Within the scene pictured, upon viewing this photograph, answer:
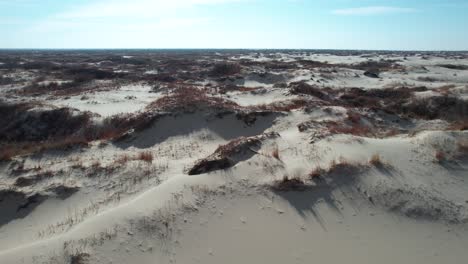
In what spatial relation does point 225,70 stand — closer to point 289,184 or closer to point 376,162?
point 376,162

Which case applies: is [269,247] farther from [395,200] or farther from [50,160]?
[50,160]

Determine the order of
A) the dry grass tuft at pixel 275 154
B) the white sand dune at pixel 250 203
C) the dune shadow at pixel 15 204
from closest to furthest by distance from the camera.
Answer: the white sand dune at pixel 250 203 < the dune shadow at pixel 15 204 < the dry grass tuft at pixel 275 154

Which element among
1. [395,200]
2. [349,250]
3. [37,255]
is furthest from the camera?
[395,200]

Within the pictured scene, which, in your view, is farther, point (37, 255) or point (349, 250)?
point (349, 250)

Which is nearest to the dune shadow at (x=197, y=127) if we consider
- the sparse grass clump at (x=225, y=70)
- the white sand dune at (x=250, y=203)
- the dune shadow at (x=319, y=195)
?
the white sand dune at (x=250, y=203)

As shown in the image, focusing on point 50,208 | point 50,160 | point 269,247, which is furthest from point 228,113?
point 269,247

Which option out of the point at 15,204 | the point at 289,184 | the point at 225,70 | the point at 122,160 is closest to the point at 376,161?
the point at 289,184

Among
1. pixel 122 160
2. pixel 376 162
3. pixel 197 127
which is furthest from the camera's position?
pixel 197 127

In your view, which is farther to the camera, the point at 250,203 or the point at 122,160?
the point at 122,160

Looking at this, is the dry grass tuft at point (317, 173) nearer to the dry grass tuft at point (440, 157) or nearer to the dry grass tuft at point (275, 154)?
the dry grass tuft at point (275, 154)
